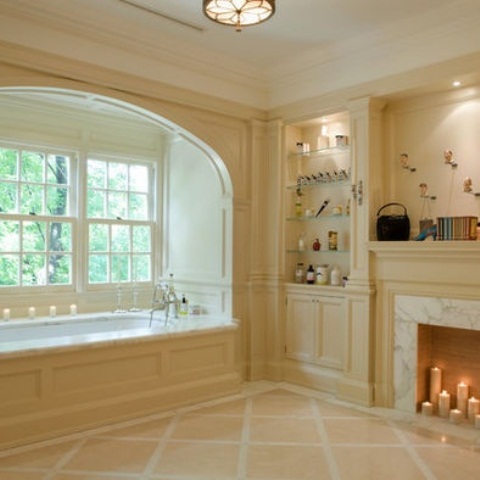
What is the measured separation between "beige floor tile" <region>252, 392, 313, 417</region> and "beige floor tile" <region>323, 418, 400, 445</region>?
10.9 inches

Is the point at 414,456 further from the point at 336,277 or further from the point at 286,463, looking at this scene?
the point at 336,277

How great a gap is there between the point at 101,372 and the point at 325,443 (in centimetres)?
161

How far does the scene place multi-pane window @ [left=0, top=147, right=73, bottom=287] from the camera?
4820 mm

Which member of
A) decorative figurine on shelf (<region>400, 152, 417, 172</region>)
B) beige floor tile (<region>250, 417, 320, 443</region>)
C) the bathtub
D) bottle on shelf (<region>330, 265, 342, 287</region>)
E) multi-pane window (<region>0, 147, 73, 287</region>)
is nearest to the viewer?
the bathtub

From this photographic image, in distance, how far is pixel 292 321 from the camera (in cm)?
478

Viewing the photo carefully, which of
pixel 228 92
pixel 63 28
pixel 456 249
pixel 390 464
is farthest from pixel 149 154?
pixel 390 464

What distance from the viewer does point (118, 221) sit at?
5.49 metres

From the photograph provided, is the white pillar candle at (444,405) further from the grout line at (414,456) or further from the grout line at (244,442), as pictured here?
the grout line at (244,442)

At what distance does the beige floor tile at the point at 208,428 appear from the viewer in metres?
3.40

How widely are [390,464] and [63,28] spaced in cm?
356

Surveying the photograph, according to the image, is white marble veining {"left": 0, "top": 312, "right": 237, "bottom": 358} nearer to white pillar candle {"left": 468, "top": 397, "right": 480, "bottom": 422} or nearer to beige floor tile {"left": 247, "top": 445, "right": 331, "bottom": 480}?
beige floor tile {"left": 247, "top": 445, "right": 331, "bottom": 480}

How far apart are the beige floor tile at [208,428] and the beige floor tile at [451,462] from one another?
118 centimetres

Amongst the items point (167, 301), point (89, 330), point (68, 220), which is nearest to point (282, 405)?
point (167, 301)

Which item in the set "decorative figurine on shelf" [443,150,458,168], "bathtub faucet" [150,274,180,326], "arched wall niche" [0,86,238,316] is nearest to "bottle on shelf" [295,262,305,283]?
"arched wall niche" [0,86,238,316]
